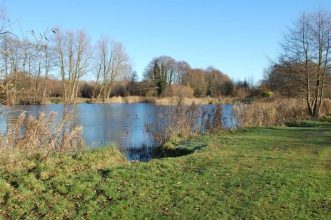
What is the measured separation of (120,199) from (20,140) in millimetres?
3974

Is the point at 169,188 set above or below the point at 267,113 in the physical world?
below

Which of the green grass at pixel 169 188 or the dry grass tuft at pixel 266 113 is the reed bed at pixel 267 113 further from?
the green grass at pixel 169 188

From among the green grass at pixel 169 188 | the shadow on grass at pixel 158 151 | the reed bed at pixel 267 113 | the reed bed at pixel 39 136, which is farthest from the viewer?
the reed bed at pixel 267 113

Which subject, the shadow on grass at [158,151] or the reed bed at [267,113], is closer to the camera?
the shadow on grass at [158,151]

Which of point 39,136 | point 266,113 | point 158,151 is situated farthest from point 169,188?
point 266,113

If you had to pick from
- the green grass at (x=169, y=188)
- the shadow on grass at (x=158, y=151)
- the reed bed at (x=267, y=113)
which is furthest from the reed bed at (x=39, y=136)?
the reed bed at (x=267, y=113)

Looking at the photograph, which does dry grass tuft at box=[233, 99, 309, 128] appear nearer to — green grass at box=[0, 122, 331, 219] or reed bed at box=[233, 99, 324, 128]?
reed bed at box=[233, 99, 324, 128]

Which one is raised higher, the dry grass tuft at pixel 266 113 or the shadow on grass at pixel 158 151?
the dry grass tuft at pixel 266 113

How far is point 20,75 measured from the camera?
23.0ft

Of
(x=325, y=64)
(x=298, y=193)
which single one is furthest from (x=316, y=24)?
(x=298, y=193)

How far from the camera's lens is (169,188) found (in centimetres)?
701

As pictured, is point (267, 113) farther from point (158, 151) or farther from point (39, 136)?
point (39, 136)

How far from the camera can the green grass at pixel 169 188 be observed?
5773 millimetres

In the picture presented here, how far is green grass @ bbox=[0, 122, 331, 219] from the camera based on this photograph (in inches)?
227
